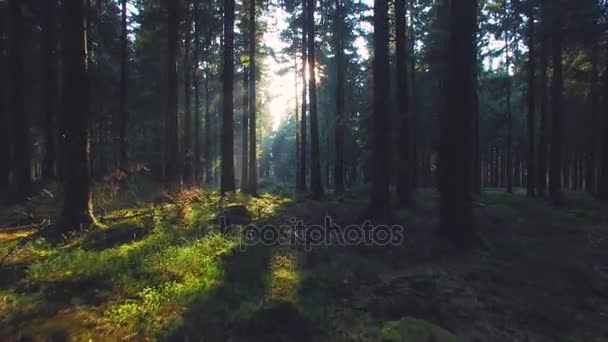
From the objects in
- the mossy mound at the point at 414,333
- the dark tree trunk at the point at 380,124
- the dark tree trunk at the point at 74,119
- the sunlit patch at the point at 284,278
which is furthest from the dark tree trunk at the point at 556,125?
the dark tree trunk at the point at 74,119

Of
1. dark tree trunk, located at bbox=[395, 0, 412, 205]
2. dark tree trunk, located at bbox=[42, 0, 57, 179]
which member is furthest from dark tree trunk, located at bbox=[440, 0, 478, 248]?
dark tree trunk, located at bbox=[42, 0, 57, 179]

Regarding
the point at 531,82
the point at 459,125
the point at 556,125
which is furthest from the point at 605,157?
the point at 459,125

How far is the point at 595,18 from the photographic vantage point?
1706 cm

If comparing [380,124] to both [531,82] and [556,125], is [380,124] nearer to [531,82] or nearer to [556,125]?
[556,125]

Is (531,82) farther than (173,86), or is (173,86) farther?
(531,82)

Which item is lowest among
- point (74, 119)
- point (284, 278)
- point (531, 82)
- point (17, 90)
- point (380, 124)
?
point (284, 278)

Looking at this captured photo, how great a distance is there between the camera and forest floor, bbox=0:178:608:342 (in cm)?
481

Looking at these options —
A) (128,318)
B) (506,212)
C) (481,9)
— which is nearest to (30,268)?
(128,318)

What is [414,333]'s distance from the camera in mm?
4789

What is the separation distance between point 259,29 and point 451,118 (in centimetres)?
1578

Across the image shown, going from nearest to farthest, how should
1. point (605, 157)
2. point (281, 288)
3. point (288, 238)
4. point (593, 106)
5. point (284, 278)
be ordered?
point (281, 288)
point (284, 278)
point (288, 238)
point (605, 157)
point (593, 106)

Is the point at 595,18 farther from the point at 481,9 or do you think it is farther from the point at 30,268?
the point at 30,268

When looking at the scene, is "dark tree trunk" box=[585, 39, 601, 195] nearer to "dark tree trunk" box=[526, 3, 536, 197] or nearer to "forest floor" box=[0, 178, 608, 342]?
"dark tree trunk" box=[526, 3, 536, 197]

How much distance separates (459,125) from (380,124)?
281cm
